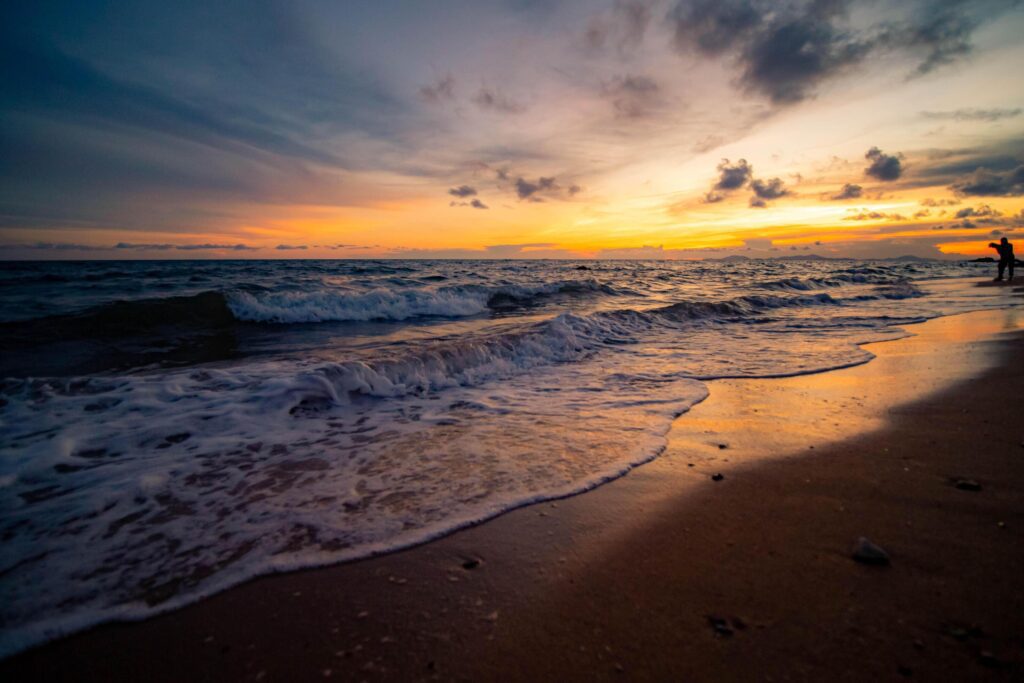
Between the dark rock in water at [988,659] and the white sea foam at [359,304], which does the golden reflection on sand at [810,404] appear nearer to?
the dark rock in water at [988,659]

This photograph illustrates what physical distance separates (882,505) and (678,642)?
5.99 ft

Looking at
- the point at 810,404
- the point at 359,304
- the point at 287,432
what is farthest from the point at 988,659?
the point at 359,304

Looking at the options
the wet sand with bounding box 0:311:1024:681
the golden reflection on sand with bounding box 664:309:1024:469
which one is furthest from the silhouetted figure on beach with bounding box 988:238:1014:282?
the wet sand with bounding box 0:311:1024:681

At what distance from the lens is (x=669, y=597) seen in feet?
6.31

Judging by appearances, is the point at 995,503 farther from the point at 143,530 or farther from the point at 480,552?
the point at 143,530

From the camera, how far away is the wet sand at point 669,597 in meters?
1.60

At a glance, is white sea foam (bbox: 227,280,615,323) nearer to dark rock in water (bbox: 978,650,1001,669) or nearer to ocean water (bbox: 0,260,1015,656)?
ocean water (bbox: 0,260,1015,656)

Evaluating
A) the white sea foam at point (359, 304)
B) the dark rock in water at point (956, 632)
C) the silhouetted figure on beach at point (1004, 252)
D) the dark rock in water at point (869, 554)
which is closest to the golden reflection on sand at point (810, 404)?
the dark rock in water at point (869, 554)

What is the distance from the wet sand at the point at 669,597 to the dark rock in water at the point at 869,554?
41mm

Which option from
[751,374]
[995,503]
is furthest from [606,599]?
[751,374]

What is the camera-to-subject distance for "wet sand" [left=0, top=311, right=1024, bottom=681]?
160 centimetres

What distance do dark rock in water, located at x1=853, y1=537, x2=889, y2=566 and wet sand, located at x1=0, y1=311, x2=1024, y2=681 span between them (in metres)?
0.04

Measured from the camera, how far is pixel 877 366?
647cm

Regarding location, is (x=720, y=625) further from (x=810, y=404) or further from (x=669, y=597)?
(x=810, y=404)
